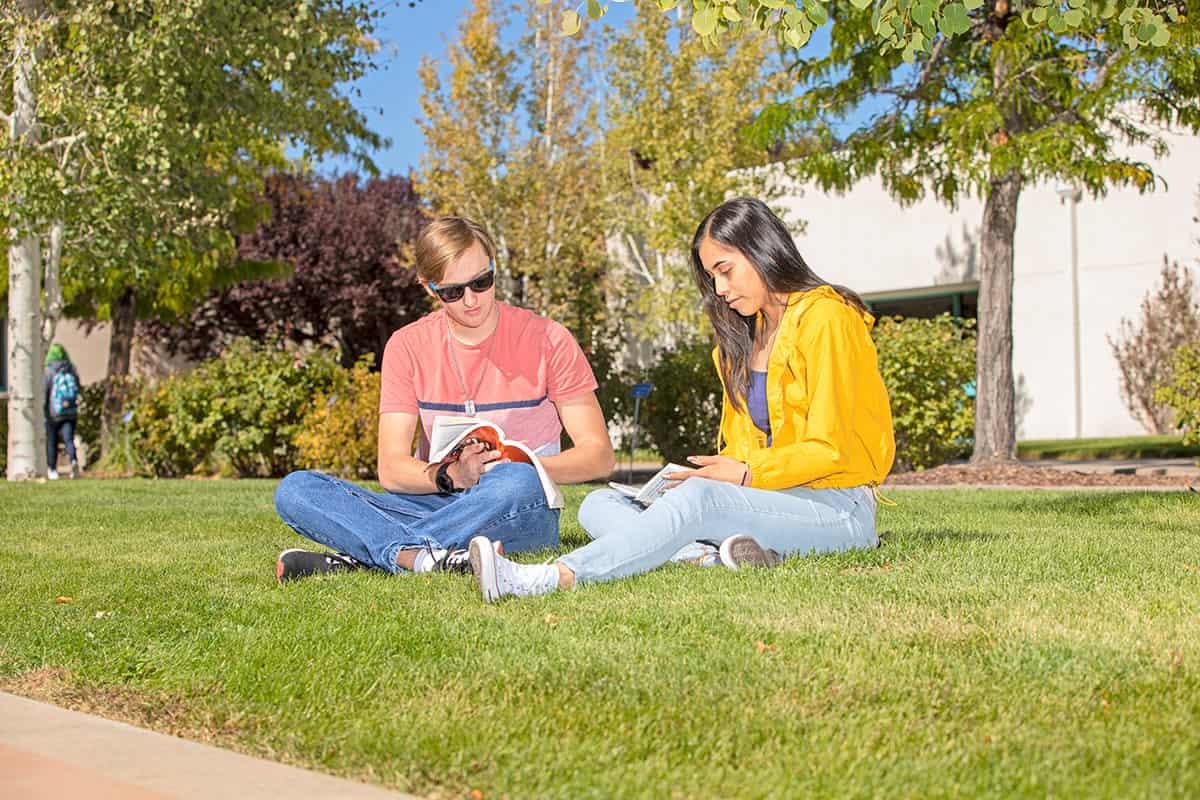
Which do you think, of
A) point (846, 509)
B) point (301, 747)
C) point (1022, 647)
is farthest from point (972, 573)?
point (301, 747)

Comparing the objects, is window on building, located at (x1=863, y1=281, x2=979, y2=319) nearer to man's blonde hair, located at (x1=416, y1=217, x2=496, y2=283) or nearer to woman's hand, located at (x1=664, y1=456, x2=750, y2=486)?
man's blonde hair, located at (x1=416, y1=217, x2=496, y2=283)

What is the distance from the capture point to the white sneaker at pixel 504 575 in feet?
15.1

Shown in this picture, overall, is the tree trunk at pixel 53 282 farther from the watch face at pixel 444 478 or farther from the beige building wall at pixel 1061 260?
the watch face at pixel 444 478

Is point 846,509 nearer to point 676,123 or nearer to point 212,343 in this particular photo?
point 676,123

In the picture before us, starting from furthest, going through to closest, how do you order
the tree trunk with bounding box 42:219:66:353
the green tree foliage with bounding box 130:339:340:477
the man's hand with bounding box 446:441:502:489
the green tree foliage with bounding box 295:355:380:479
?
1. the green tree foliage with bounding box 130:339:340:477
2. the tree trunk with bounding box 42:219:66:353
3. the green tree foliage with bounding box 295:355:380:479
4. the man's hand with bounding box 446:441:502:489

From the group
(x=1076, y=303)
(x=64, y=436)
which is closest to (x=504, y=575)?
(x=64, y=436)

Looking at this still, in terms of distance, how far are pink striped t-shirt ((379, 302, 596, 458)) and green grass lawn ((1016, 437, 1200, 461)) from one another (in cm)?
1389

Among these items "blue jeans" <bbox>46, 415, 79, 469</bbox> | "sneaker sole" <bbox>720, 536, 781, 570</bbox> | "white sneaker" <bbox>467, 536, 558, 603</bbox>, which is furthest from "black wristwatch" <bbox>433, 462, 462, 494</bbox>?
"blue jeans" <bbox>46, 415, 79, 469</bbox>

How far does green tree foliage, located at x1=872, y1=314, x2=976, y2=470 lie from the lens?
14914 mm

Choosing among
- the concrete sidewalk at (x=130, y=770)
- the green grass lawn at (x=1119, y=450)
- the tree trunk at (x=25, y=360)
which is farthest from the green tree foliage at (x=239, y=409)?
the concrete sidewalk at (x=130, y=770)

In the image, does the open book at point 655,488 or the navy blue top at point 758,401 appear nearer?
the open book at point 655,488

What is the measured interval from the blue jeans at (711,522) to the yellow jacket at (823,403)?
0.12 m

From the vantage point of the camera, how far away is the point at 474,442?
5195 millimetres

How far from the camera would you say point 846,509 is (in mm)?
5430
